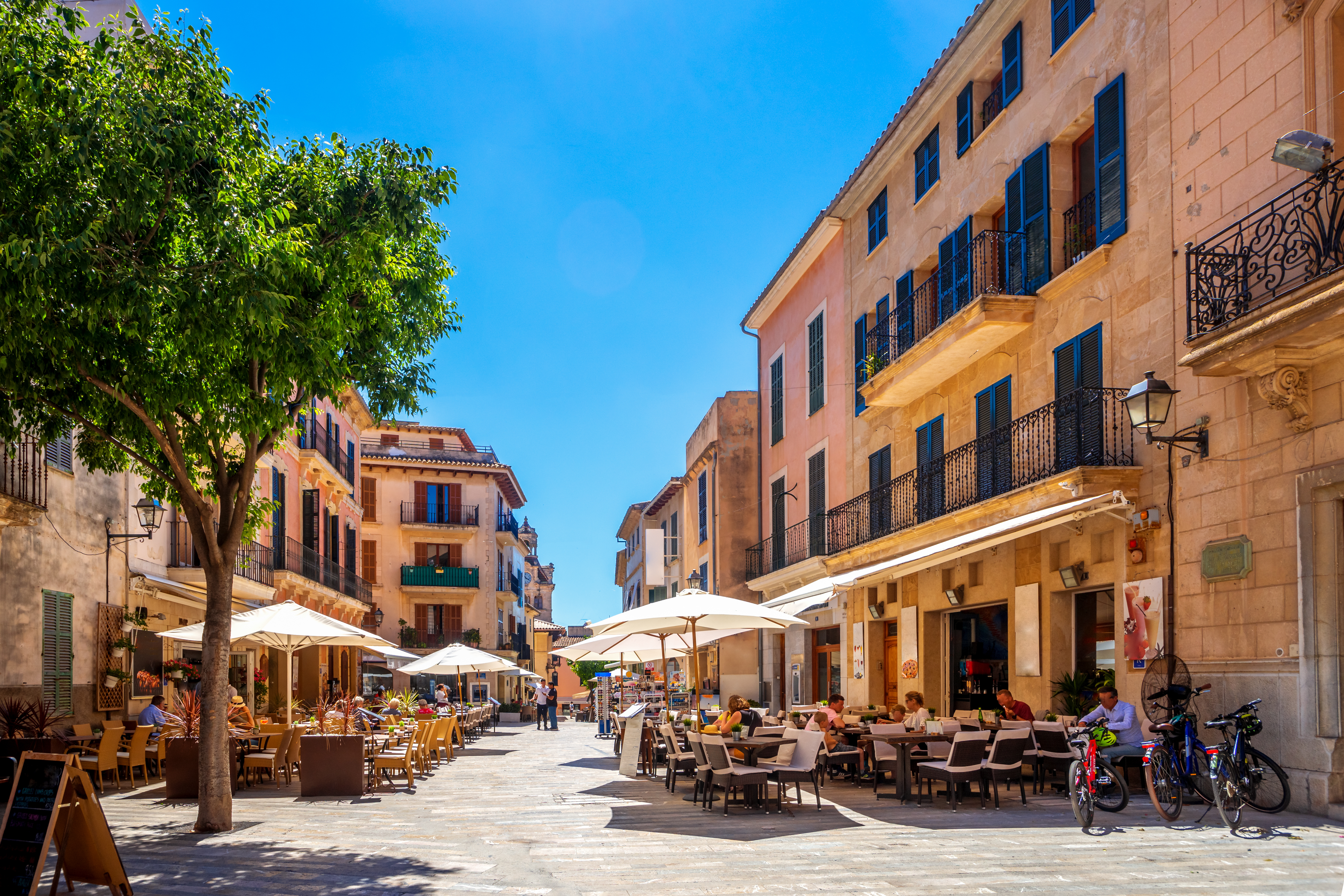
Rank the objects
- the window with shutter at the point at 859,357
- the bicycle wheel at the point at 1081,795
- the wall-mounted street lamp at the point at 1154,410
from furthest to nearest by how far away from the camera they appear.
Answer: the window with shutter at the point at 859,357 → the wall-mounted street lamp at the point at 1154,410 → the bicycle wheel at the point at 1081,795

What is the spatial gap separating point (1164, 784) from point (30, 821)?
27.7ft

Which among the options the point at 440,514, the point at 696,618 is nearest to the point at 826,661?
the point at 696,618

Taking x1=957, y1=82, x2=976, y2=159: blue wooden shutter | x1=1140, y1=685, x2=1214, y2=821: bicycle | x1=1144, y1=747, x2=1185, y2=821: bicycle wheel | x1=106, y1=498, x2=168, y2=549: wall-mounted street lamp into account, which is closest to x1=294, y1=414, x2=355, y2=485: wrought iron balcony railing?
x1=106, y1=498, x2=168, y2=549: wall-mounted street lamp

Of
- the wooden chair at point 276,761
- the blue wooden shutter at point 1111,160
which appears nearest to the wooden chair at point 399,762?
the wooden chair at point 276,761

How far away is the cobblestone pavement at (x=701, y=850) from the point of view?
7570 millimetres

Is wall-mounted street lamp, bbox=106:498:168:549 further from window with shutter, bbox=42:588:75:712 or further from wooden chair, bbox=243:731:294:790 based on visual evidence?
wooden chair, bbox=243:731:294:790

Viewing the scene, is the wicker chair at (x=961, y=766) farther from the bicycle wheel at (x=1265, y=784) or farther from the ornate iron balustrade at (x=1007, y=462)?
the ornate iron balustrade at (x=1007, y=462)

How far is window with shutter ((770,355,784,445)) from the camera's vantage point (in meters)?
29.0

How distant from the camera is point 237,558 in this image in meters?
24.7

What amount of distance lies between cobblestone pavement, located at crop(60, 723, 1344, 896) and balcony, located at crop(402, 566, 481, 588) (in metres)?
37.0

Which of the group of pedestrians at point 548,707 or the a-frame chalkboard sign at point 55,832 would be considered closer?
the a-frame chalkboard sign at point 55,832

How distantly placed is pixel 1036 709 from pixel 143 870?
1113 cm

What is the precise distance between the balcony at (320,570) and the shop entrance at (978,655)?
16.0 metres

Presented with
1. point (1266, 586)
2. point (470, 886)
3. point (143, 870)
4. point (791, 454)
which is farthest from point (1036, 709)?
point (791, 454)
